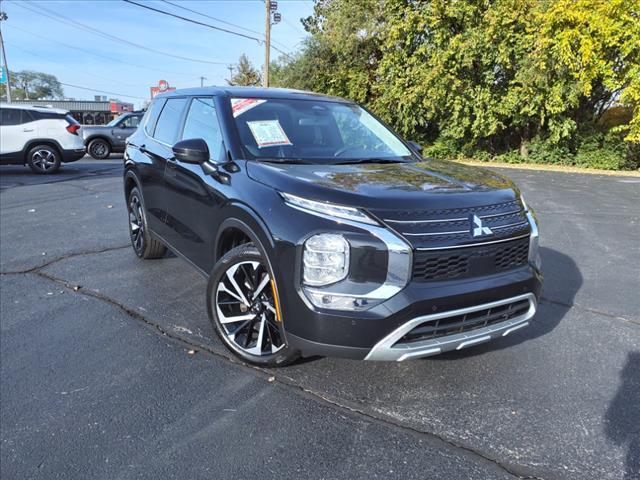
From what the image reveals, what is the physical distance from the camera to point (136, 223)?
5.48 meters

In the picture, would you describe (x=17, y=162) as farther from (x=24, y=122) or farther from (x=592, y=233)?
(x=592, y=233)

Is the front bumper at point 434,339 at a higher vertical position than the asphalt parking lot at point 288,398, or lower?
higher

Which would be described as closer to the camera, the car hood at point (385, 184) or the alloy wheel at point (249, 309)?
the car hood at point (385, 184)

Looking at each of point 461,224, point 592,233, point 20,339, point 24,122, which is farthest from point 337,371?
point 24,122

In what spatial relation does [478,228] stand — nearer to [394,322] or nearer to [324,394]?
[394,322]

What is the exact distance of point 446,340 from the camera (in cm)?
261

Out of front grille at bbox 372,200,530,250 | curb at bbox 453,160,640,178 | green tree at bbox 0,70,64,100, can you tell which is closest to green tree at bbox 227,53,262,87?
curb at bbox 453,160,640,178

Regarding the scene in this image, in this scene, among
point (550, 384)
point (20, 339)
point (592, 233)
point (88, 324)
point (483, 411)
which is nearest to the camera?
point (483, 411)

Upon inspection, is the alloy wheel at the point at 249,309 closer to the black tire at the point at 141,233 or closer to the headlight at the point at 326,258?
the headlight at the point at 326,258

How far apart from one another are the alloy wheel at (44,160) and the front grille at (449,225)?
13575 mm

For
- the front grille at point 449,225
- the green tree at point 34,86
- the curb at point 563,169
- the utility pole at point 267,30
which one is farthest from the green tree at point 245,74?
the green tree at point 34,86

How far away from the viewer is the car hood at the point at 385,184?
259cm

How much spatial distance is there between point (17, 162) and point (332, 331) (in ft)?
44.8

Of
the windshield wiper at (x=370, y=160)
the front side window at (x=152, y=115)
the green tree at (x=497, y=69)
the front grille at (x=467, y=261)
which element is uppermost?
the green tree at (x=497, y=69)
